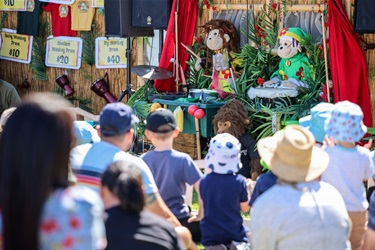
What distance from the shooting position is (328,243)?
3.43 m

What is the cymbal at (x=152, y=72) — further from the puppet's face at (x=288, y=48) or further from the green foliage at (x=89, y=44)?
the green foliage at (x=89, y=44)

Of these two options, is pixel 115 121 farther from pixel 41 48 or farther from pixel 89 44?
pixel 41 48

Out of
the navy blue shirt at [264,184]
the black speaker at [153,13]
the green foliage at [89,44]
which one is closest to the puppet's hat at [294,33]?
the black speaker at [153,13]

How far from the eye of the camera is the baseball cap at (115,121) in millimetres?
4117

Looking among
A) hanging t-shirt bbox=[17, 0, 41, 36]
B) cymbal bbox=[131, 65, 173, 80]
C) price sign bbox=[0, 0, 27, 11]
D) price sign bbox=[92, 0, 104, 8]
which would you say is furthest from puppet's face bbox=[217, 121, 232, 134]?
price sign bbox=[0, 0, 27, 11]

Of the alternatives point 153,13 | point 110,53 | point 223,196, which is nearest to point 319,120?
point 223,196

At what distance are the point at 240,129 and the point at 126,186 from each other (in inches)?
181

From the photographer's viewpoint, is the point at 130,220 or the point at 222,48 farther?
the point at 222,48

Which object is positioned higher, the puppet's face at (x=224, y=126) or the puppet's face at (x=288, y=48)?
the puppet's face at (x=288, y=48)

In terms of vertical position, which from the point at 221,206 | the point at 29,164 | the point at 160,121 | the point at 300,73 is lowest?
the point at 221,206

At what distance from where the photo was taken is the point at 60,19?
11.5m

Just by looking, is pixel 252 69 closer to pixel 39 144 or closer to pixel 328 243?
pixel 328 243

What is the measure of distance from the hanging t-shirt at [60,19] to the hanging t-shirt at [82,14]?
0.16 metres

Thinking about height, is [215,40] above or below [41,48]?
above
